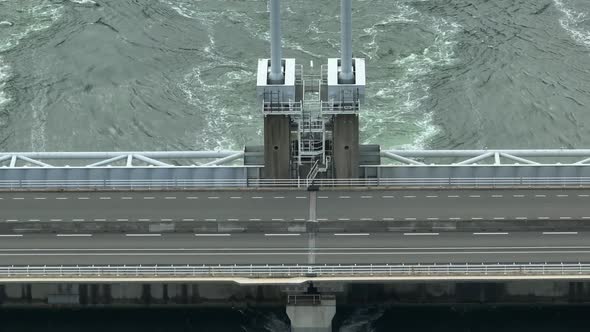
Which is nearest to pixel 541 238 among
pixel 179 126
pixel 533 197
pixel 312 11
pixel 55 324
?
pixel 533 197

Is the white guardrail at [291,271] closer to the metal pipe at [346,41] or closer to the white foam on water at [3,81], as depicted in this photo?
the metal pipe at [346,41]

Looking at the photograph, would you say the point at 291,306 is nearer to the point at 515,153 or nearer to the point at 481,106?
the point at 515,153

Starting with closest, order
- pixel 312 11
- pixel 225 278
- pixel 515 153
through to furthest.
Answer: pixel 225 278 → pixel 515 153 → pixel 312 11

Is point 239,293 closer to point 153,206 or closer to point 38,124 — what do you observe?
point 153,206

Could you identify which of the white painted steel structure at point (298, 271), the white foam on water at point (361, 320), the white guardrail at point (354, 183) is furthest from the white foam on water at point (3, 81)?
the white foam on water at point (361, 320)

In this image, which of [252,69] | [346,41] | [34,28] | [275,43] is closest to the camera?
[346,41]

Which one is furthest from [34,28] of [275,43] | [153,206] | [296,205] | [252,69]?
[296,205]
